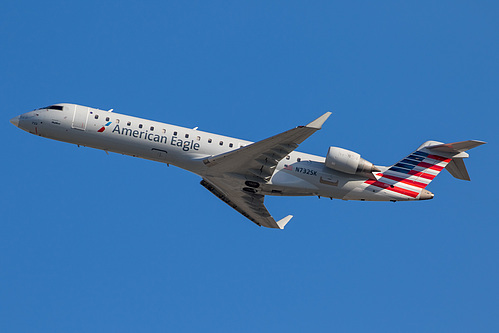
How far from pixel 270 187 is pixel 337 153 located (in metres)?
3.73

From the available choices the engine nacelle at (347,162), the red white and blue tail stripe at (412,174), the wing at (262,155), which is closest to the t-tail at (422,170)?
the red white and blue tail stripe at (412,174)

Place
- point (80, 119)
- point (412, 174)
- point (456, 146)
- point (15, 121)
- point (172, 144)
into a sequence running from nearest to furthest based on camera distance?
point (172, 144), point (80, 119), point (456, 146), point (15, 121), point (412, 174)

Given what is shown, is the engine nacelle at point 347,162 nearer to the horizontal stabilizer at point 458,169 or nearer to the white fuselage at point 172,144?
the white fuselage at point 172,144

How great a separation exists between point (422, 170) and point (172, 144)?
1281cm

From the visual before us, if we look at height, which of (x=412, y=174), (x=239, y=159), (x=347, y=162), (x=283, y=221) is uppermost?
(x=412, y=174)

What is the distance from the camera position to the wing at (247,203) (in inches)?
1330

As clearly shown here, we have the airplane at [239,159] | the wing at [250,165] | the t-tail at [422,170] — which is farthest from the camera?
the t-tail at [422,170]

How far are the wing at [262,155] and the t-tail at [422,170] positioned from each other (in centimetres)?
526

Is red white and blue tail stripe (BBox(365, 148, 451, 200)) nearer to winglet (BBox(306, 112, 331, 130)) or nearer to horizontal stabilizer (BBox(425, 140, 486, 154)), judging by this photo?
horizontal stabilizer (BBox(425, 140, 486, 154))

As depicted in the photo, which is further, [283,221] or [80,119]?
[283,221]

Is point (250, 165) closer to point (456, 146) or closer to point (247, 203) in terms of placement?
point (247, 203)

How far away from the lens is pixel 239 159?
30.7 meters

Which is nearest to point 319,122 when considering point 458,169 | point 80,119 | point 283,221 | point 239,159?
point 239,159

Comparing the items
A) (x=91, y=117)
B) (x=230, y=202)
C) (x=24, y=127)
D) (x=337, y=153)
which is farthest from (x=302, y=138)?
(x=24, y=127)
